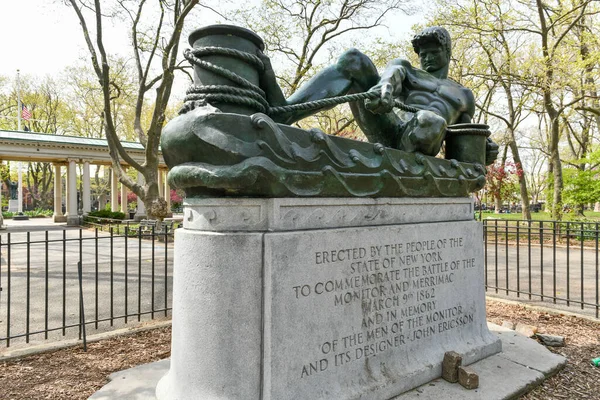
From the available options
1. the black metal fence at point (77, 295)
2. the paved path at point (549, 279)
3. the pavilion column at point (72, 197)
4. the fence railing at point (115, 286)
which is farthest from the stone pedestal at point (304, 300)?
the pavilion column at point (72, 197)

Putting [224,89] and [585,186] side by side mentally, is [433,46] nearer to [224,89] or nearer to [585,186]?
[224,89]

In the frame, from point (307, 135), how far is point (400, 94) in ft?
6.04

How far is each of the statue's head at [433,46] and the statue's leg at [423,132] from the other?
117 cm

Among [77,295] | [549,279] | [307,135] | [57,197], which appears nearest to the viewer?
[307,135]

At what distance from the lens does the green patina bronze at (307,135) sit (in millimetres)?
2414

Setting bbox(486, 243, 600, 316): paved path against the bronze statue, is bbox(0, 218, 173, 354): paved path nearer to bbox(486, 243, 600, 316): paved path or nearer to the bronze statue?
the bronze statue

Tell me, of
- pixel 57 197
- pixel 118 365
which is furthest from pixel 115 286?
pixel 57 197

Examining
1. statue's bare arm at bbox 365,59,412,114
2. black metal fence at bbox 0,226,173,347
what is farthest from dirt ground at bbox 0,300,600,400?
statue's bare arm at bbox 365,59,412,114

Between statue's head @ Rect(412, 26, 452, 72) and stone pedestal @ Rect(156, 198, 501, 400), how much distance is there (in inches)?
75.5

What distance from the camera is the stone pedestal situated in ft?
7.79

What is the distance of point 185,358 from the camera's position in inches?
98.3

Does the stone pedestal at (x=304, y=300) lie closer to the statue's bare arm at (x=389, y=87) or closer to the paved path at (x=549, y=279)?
the statue's bare arm at (x=389, y=87)

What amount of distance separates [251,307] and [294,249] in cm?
45

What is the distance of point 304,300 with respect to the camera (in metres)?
2.55
